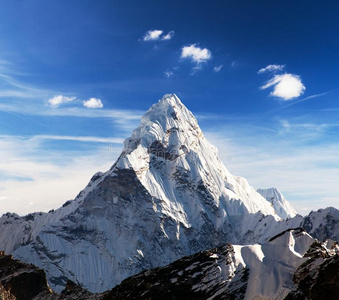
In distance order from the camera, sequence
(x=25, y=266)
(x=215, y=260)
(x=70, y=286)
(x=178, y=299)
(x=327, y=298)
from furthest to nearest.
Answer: (x=25, y=266)
(x=70, y=286)
(x=215, y=260)
(x=178, y=299)
(x=327, y=298)

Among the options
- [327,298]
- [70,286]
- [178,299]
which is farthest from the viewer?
[70,286]

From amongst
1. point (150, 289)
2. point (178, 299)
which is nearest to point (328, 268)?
point (178, 299)

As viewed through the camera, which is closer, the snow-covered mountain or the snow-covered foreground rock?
the snow-covered mountain

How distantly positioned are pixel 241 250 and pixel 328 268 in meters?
24.2

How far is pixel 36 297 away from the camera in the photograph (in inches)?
6117

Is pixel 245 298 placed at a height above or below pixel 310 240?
below

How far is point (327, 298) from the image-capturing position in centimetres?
7200

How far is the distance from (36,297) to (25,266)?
16.6 meters

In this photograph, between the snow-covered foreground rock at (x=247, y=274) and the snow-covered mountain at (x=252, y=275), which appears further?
the snow-covered foreground rock at (x=247, y=274)

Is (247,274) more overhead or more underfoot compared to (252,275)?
more overhead

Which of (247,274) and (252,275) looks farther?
(247,274)

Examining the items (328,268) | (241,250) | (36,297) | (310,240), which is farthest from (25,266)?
(328,268)

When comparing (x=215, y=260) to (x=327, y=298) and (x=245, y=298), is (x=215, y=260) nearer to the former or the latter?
(x=245, y=298)

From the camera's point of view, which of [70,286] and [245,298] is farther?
[70,286]
